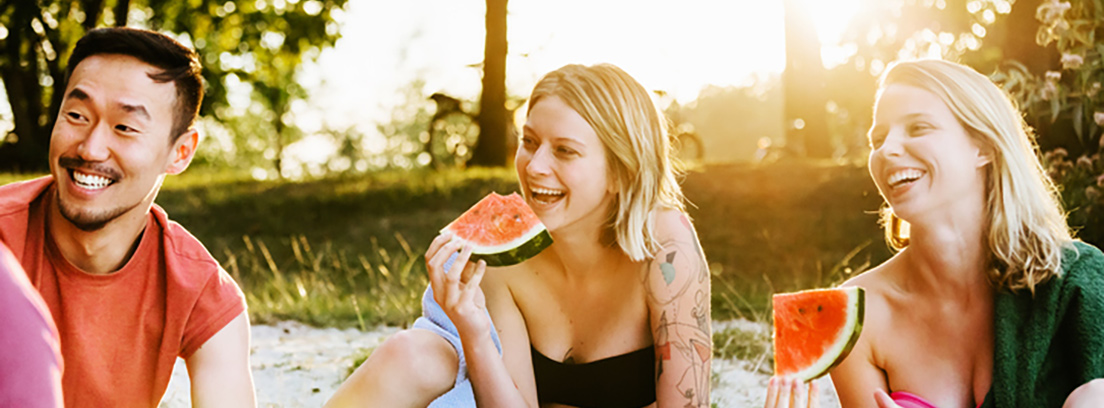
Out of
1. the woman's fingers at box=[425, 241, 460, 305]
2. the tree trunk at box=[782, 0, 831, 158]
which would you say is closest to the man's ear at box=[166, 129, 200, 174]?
the woman's fingers at box=[425, 241, 460, 305]

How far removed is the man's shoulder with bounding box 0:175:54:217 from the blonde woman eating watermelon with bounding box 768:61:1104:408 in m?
2.65

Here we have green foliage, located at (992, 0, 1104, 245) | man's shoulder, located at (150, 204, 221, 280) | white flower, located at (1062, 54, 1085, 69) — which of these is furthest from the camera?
green foliage, located at (992, 0, 1104, 245)

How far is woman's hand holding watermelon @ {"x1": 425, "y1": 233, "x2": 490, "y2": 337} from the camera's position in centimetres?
310

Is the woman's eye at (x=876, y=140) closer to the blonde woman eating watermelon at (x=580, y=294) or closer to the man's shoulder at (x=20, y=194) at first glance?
the blonde woman eating watermelon at (x=580, y=294)

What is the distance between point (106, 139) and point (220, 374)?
79 cm

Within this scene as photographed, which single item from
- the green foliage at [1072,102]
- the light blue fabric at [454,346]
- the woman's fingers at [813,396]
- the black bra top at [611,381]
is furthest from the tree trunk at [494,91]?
the woman's fingers at [813,396]

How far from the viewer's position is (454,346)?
11.8ft

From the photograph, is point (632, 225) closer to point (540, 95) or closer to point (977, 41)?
point (540, 95)

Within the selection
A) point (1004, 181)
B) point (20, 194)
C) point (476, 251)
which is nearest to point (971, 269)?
point (1004, 181)

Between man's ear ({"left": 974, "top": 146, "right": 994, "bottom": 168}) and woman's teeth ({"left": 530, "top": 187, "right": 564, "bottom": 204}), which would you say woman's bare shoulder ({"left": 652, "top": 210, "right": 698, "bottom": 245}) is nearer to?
woman's teeth ({"left": 530, "top": 187, "right": 564, "bottom": 204})

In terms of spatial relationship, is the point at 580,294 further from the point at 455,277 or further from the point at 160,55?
Result: the point at 160,55

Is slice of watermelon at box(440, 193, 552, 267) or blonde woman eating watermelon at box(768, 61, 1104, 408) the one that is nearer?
blonde woman eating watermelon at box(768, 61, 1104, 408)

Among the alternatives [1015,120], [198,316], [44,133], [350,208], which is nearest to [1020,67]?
[1015,120]

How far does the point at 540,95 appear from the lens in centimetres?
355
